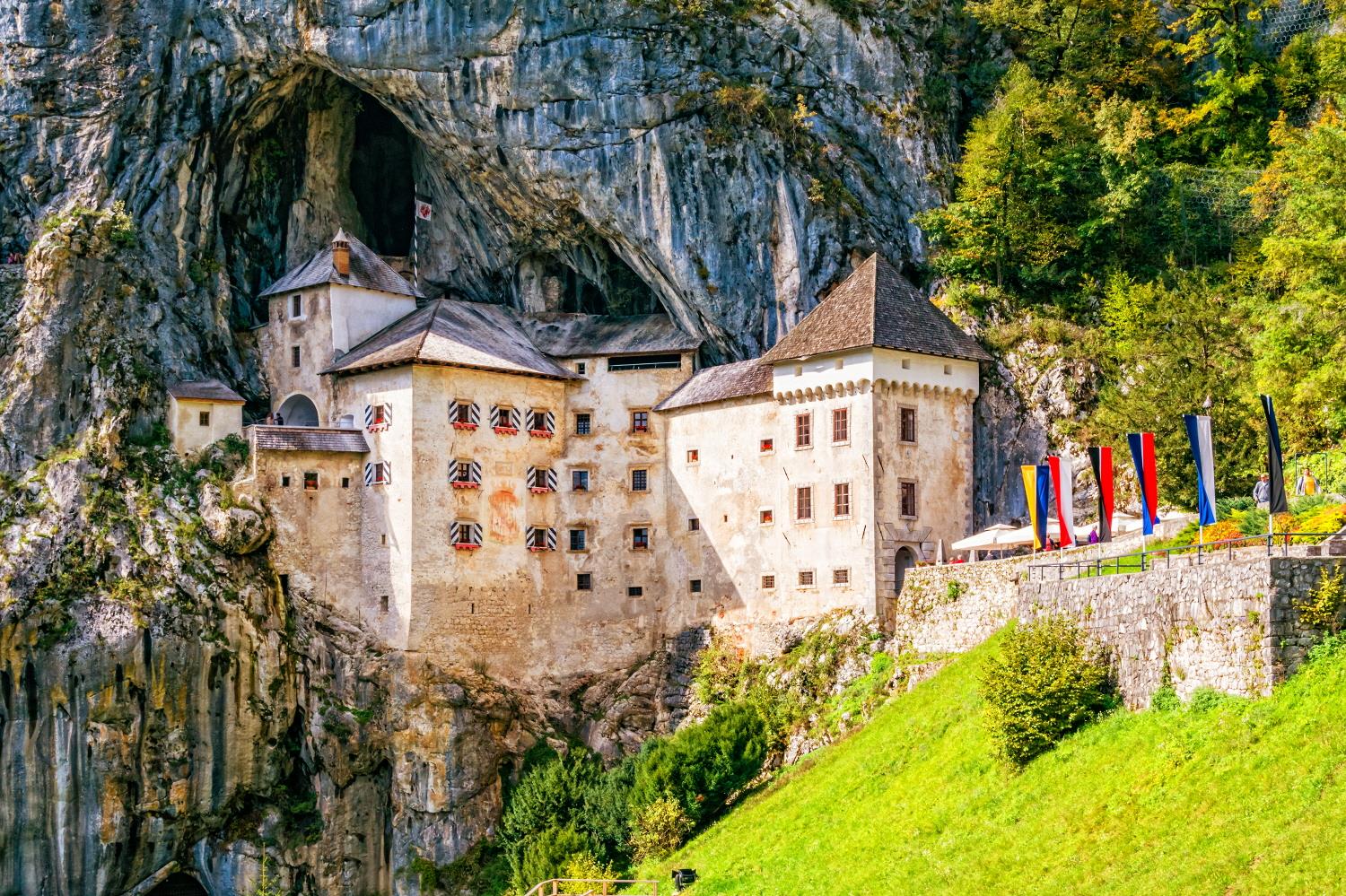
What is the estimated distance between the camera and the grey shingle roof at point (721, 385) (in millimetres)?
75875

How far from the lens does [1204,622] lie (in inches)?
1895

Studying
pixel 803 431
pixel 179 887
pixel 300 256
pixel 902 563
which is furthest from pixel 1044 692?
pixel 300 256

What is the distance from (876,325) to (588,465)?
47.3 ft

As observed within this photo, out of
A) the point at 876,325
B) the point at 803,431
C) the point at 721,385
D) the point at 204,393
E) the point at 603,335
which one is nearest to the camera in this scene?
the point at 876,325

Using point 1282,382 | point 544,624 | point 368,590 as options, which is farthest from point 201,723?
point 1282,382

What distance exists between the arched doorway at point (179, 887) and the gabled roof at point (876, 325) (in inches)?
1202

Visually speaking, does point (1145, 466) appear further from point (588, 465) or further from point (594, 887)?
point (588, 465)

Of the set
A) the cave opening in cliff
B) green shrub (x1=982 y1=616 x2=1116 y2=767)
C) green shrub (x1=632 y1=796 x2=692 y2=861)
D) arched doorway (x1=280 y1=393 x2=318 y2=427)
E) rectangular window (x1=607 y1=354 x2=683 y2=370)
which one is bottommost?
green shrub (x1=632 y1=796 x2=692 y2=861)

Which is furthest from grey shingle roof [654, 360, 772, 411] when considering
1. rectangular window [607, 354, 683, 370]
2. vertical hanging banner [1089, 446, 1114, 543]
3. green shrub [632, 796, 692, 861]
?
green shrub [632, 796, 692, 861]

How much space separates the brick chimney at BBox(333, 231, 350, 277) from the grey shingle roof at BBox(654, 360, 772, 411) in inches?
578

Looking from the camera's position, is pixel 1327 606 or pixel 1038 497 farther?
pixel 1038 497

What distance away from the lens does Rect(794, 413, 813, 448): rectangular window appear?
7362cm

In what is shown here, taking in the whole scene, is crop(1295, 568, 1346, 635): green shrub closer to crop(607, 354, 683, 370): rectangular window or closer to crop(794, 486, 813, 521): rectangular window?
crop(794, 486, 813, 521): rectangular window

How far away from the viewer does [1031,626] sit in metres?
55.9
